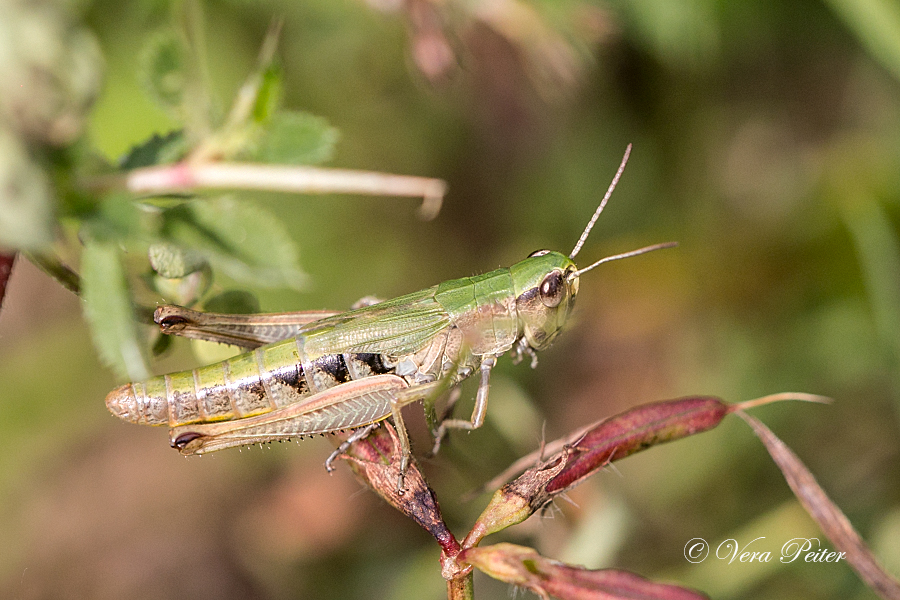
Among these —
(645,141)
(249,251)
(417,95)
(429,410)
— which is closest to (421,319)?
(429,410)

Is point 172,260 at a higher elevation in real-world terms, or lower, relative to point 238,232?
lower

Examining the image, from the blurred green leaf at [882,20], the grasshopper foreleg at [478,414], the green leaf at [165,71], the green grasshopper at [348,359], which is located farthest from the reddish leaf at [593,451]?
the blurred green leaf at [882,20]

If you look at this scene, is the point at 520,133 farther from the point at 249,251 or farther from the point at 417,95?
the point at 249,251

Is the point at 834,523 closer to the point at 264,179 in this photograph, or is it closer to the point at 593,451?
the point at 593,451

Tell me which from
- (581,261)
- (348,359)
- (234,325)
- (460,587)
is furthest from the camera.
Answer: (581,261)

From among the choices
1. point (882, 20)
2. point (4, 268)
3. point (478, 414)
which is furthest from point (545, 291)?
point (882, 20)

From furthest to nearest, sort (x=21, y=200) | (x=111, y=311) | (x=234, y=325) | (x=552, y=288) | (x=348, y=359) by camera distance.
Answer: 1. (x=552, y=288)
2. (x=348, y=359)
3. (x=234, y=325)
4. (x=111, y=311)
5. (x=21, y=200)

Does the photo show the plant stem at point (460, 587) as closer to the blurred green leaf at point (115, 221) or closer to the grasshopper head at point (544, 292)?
the blurred green leaf at point (115, 221)

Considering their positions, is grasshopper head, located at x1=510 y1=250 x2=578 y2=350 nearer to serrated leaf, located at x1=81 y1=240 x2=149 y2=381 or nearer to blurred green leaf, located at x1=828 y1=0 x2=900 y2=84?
serrated leaf, located at x1=81 y1=240 x2=149 y2=381
